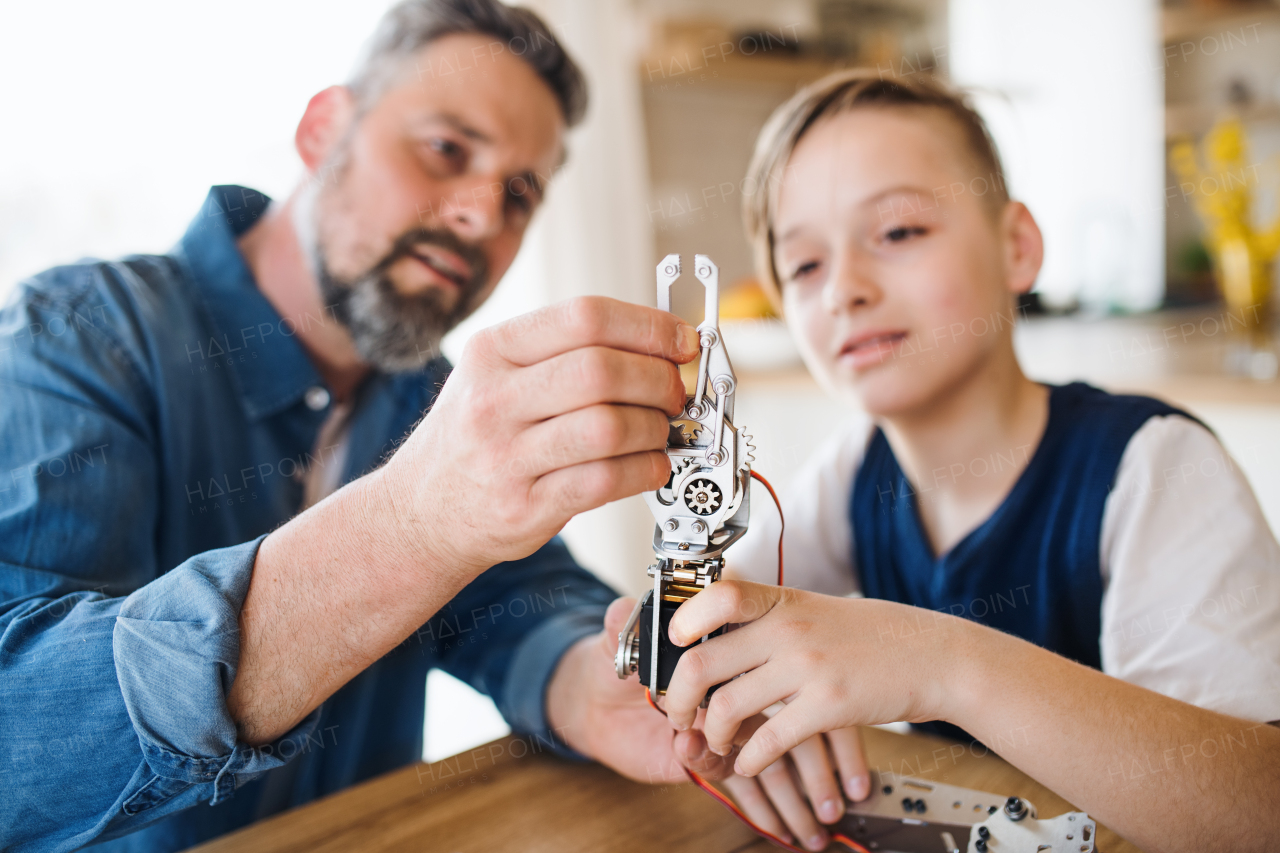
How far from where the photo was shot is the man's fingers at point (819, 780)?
854mm

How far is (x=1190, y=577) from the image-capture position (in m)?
0.95

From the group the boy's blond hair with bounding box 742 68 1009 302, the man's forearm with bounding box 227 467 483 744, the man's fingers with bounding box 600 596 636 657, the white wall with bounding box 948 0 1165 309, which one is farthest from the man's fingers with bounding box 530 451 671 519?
the white wall with bounding box 948 0 1165 309

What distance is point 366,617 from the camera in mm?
753

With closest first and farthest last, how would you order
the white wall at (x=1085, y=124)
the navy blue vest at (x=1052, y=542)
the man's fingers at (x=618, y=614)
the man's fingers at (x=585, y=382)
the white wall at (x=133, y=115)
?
the man's fingers at (x=585, y=382)
the man's fingers at (x=618, y=614)
the navy blue vest at (x=1052, y=542)
the white wall at (x=133, y=115)
the white wall at (x=1085, y=124)

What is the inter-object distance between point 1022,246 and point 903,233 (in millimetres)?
245

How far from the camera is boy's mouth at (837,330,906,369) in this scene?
1185 millimetres

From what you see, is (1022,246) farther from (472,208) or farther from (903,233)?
(472,208)

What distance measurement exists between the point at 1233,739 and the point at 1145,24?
4.81 metres

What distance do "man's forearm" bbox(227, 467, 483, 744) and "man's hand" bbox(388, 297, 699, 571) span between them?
5 centimetres

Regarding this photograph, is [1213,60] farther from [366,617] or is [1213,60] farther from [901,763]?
[366,617]

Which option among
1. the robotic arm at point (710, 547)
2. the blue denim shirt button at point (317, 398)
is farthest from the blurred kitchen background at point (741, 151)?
the robotic arm at point (710, 547)

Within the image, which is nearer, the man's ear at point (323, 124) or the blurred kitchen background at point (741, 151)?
the man's ear at point (323, 124)

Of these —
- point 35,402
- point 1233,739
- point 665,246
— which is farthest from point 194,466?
point 665,246

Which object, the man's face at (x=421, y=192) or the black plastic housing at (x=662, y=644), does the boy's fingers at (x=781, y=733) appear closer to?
the black plastic housing at (x=662, y=644)
